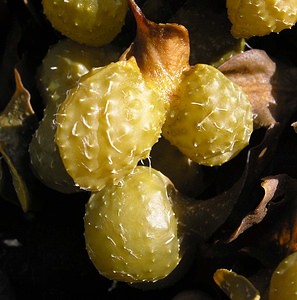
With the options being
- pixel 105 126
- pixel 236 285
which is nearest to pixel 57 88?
pixel 105 126

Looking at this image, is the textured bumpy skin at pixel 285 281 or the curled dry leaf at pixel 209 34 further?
the curled dry leaf at pixel 209 34

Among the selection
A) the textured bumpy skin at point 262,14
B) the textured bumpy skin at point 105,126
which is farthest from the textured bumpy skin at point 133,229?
the textured bumpy skin at point 262,14

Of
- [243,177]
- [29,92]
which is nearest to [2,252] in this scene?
[29,92]

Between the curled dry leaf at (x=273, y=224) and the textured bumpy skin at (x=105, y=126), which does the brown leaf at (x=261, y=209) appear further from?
the textured bumpy skin at (x=105, y=126)

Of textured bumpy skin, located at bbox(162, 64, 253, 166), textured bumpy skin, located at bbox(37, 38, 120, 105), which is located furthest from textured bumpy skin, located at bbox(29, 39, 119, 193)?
textured bumpy skin, located at bbox(162, 64, 253, 166)

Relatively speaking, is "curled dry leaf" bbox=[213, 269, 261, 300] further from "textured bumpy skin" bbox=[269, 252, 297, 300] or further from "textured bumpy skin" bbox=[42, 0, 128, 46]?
"textured bumpy skin" bbox=[42, 0, 128, 46]
